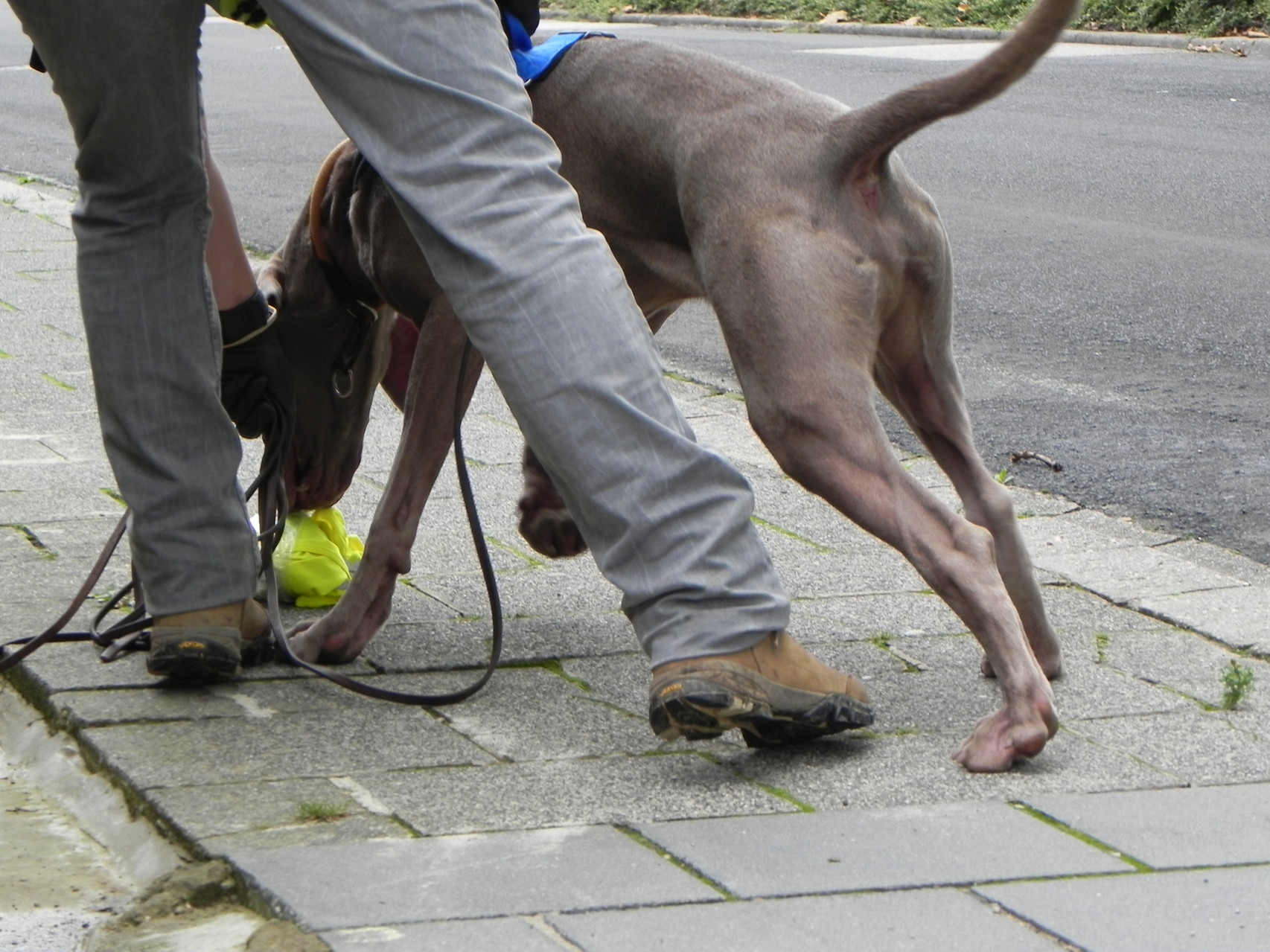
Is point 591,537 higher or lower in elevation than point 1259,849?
higher

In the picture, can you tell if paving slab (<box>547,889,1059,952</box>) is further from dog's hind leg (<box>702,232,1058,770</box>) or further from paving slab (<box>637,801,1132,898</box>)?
dog's hind leg (<box>702,232,1058,770</box>)

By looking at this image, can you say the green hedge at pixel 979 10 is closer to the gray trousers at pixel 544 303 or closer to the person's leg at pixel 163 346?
the person's leg at pixel 163 346

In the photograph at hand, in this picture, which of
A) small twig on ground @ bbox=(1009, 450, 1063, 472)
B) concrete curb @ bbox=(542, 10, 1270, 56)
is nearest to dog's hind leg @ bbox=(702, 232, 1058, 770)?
small twig on ground @ bbox=(1009, 450, 1063, 472)

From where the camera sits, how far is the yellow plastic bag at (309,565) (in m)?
3.67

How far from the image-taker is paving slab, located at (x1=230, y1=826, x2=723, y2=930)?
6.86 ft

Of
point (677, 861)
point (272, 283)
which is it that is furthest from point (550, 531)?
point (677, 861)

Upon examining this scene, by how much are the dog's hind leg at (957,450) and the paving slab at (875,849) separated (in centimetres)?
67

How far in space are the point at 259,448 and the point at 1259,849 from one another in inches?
116

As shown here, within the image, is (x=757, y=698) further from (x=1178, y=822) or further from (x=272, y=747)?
(x=272, y=747)

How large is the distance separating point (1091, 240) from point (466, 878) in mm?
6351

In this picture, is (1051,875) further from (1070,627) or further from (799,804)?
(1070,627)

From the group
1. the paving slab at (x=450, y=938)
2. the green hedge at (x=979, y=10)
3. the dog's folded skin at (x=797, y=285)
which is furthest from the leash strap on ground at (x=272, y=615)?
the green hedge at (x=979, y=10)

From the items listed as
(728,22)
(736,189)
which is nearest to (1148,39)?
(728,22)

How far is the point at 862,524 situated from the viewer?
2797 mm
